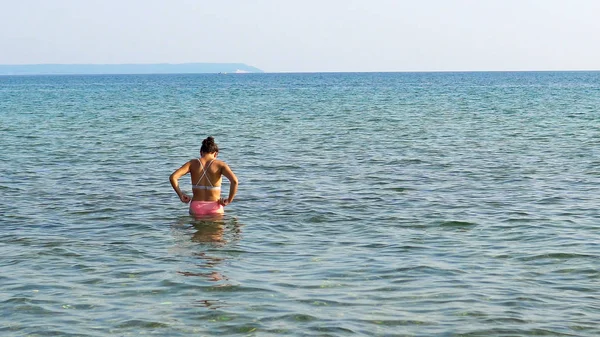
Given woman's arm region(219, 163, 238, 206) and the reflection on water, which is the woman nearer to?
woman's arm region(219, 163, 238, 206)

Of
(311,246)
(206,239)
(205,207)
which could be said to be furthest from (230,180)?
(311,246)

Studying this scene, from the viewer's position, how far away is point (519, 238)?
13375 mm

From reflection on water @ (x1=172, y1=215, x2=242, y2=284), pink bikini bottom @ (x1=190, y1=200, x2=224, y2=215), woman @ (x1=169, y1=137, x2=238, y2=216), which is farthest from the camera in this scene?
pink bikini bottom @ (x1=190, y1=200, x2=224, y2=215)

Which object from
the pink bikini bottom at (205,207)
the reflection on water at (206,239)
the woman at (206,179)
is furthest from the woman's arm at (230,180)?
the reflection on water at (206,239)

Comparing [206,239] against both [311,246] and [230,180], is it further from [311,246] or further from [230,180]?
[311,246]

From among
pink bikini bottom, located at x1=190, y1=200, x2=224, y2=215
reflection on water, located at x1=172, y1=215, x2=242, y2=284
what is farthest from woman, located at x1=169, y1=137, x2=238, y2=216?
reflection on water, located at x1=172, y1=215, x2=242, y2=284

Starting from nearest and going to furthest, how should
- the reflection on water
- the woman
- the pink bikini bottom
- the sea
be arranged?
the sea < the reflection on water < the woman < the pink bikini bottom

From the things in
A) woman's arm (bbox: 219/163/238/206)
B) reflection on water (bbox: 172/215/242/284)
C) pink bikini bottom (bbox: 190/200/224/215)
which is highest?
woman's arm (bbox: 219/163/238/206)

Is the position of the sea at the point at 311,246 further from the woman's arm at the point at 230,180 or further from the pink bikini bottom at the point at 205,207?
the woman's arm at the point at 230,180

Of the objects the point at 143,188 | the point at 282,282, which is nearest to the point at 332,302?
the point at 282,282

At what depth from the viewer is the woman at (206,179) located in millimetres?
14828

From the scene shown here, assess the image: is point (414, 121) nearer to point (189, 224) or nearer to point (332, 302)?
point (189, 224)

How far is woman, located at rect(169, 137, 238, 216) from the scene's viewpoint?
14828mm

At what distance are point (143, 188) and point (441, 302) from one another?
11.5m
